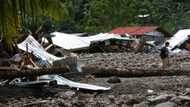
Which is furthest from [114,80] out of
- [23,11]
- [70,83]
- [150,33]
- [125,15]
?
[125,15]

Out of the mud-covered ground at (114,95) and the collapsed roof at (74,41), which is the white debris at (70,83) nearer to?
the mud-covered ground at (114,95)

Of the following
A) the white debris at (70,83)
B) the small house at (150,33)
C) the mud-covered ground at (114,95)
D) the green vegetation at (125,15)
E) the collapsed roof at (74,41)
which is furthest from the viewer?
the green vegetation at (125,15)

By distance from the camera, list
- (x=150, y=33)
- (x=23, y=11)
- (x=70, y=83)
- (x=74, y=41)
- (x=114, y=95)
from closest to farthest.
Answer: (x=23, y=11), (x=114, y=95), (x=70, y=83), (x=74, y=41), (x=150, y=33)

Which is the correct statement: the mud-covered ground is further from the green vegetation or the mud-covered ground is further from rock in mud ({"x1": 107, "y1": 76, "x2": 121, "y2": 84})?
the green vegetation

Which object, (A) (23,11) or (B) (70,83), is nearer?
(A) (23,11)

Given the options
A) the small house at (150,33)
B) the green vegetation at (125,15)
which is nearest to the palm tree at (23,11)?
the small house at (150,33)

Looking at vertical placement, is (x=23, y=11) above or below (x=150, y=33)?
above

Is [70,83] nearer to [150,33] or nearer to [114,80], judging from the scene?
[114,80]

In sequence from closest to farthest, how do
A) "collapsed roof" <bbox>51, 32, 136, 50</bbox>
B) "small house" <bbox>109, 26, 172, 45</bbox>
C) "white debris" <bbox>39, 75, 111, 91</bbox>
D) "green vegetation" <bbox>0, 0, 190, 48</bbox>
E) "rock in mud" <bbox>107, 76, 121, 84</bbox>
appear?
1. "white debris" <bbox>39, 75, 111, 91</bbox>
2. "rock in mud" <bbox>107, 76, 121, 84</bbox>
3. "collapsed roof" <bbox>51, 32, 136, 50</bbox>
4. "small house" <bbox>109, 26, 172, 45</bbox>
5. "green vegetation" <bbox>0, 0, 190, 48</bbox>

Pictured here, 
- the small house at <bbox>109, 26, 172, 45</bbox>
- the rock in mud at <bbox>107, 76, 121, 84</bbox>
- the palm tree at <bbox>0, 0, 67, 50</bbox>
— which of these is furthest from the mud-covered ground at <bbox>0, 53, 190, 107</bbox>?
the small house at <bbox>109, 26, 172, 45</bbox>

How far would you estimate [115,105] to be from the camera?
51.0ft

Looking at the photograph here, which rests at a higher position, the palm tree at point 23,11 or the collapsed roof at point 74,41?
the palm tree at point 23,11

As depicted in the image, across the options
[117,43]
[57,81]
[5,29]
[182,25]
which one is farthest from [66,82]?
[182,25]

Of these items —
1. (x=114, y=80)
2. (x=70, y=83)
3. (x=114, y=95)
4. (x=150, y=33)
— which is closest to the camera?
(x=114, y=95)
